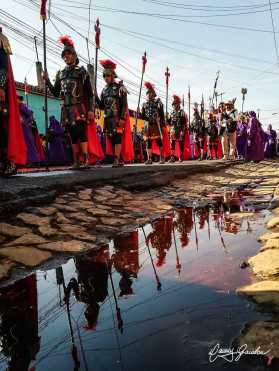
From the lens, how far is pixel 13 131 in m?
4.30

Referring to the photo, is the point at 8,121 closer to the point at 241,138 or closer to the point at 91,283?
the point at 91,283

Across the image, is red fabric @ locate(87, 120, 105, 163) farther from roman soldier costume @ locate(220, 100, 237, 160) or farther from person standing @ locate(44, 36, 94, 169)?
roman soldier costume @ locate(220, 100, 237, 160)

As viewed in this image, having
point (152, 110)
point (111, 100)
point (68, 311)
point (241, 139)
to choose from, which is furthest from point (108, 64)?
point (241, 139)

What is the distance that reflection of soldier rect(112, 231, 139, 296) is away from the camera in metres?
1.79

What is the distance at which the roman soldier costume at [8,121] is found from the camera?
4109 millimetres

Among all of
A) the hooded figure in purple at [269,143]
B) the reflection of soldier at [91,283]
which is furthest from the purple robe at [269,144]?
the reflection of soldier at [91,283]

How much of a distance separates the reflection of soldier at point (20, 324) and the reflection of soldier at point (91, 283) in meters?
0.19

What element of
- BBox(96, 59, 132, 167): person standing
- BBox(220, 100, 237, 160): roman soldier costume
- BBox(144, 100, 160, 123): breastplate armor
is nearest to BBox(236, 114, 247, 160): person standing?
BBox(220, 100, 237, 160): roman soldier costume

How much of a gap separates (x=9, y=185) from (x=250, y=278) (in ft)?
8.36

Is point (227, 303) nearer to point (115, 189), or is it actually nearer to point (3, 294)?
point (3, 294)

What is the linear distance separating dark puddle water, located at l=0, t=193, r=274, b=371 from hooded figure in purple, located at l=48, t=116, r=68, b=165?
929cm

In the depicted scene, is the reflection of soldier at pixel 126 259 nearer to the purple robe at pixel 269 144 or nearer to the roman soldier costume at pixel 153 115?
the roman soldier costume at pixel 153 115

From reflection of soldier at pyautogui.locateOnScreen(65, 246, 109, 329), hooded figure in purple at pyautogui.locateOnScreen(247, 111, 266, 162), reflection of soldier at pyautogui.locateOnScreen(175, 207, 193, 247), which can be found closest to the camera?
reflection of soldier at pyautogui.locateOnScreen(65, 246, 109, 329)

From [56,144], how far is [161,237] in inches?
366
